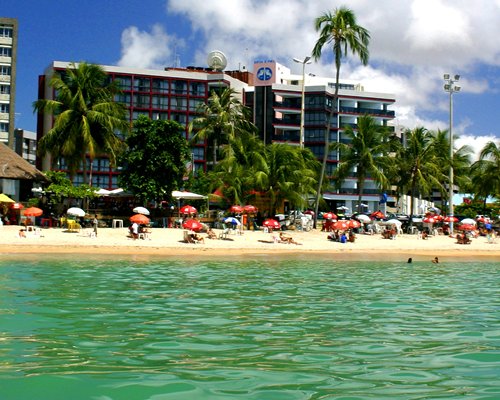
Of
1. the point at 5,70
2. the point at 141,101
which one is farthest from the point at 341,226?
the point at 5,70

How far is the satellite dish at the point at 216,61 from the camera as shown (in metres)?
90.6

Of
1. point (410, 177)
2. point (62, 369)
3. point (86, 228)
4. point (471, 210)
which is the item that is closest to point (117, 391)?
point (62, 369)

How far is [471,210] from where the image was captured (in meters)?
79.4

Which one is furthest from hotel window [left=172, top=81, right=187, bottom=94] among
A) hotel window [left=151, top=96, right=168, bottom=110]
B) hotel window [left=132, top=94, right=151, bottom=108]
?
hotel window [left=132, top=94, right=151, bottom=108]

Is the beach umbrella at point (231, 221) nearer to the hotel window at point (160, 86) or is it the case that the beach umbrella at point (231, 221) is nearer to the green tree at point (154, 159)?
the green tree at point (154, 159)

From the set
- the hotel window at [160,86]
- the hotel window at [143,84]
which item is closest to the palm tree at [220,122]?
the hotel window at [160,86]

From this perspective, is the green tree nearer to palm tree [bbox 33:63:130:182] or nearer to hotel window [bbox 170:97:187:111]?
palm tree [bbox 33:63:130:182]

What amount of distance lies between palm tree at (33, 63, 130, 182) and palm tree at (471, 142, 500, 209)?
3627cm

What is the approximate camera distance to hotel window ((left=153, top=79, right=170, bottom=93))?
85562 mm

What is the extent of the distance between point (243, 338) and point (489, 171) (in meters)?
57.0

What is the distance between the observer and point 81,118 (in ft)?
154

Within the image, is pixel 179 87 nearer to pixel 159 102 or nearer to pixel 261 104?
pixel 159 102

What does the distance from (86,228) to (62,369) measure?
33095mm

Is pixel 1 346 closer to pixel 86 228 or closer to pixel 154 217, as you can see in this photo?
pixel 86 228
